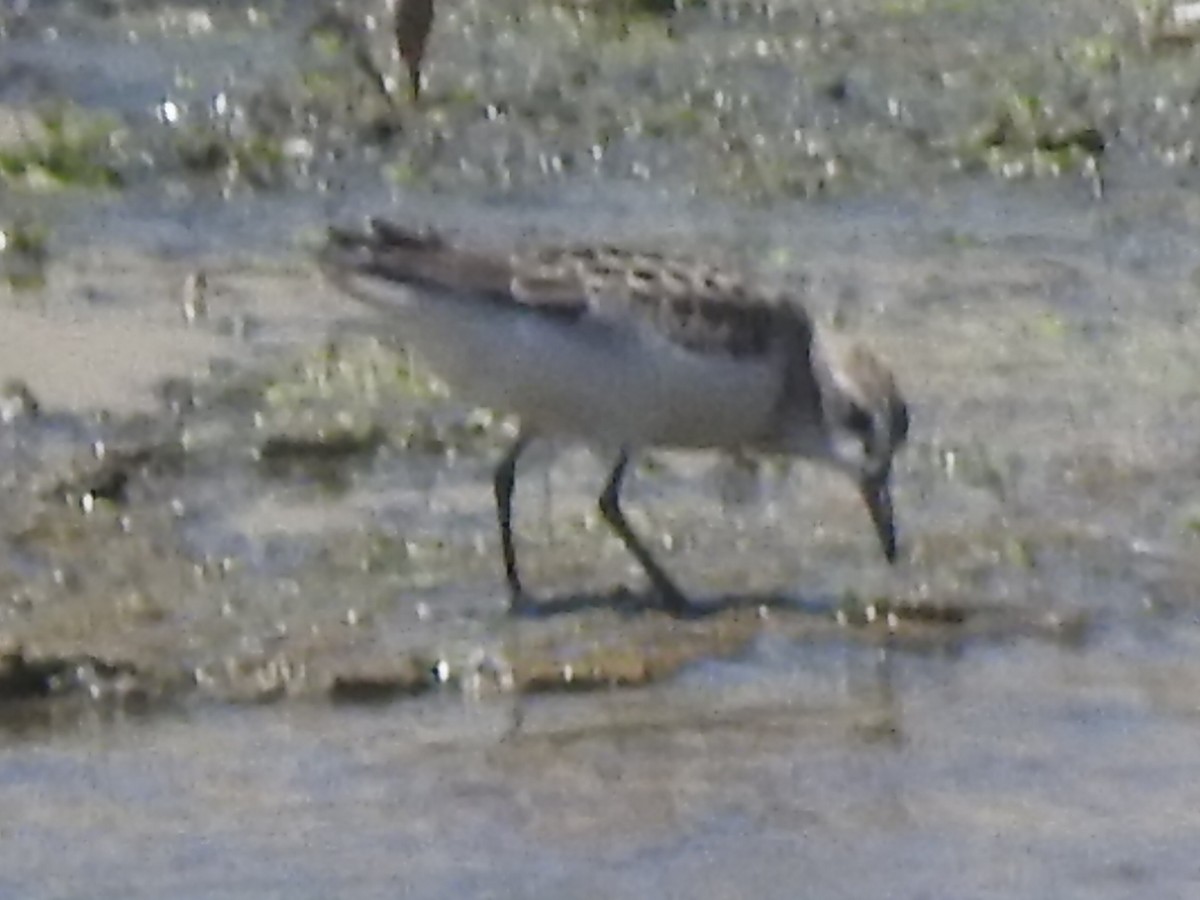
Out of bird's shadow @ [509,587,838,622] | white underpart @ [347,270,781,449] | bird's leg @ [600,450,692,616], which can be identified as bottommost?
bird's shadow @ [509,587,838,622]

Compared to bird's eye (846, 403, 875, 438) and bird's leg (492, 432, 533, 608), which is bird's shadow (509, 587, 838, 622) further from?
bird's eye (846, 403, 875, 438)

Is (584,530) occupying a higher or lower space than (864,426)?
lower

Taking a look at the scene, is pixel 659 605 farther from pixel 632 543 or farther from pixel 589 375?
pixel 589 375

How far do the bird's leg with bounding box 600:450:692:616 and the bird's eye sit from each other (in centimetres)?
46

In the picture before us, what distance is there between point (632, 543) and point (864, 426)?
615 millimetres

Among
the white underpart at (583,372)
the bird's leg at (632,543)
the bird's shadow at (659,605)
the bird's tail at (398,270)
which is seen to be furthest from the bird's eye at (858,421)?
the bird's tail at (398,270)

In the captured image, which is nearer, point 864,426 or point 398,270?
point 398,270

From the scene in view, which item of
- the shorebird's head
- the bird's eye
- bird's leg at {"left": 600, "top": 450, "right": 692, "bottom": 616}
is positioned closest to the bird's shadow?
bird's leg at {"left": 600, "top": 450, "right": 692, "bottom": 616}

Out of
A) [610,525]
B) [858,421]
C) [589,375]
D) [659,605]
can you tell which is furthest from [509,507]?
[858,421]

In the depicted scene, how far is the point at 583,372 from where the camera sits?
723 centimetres

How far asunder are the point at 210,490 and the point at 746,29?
6090 millimetres

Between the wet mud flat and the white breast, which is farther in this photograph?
the white breast

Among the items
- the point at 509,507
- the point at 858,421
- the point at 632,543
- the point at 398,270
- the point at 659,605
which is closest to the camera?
the point at 659,605

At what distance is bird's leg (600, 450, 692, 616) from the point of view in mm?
6992
